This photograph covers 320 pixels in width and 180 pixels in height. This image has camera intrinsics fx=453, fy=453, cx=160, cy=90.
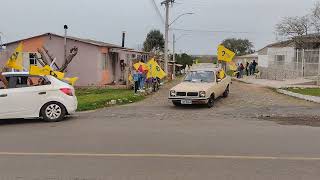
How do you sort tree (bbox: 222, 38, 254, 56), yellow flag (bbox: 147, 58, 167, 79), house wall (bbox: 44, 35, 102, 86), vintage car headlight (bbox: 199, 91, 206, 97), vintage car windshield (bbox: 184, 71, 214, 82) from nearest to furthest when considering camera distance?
vintage car headlight (bbox: 199, 91, 206, 97)
vintage car windshield (bbox: 184, 71, 214, 82)
yellow flag (bbox: 147, 58, 167, 79)
house wall (bbox: 44, 35, 102, 86)
tree (bbox: 222, 38, 254, 56)

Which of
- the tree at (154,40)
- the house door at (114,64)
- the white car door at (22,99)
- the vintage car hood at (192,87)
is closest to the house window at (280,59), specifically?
the house door at (114,64)

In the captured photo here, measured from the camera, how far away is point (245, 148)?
8492 mm

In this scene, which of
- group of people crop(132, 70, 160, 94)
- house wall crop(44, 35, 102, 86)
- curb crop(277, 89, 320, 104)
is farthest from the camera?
house wall crop(44, 35, 102, 86)

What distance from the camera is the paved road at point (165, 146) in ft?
22.0

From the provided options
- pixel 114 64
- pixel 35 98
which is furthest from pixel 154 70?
pixel 35 98

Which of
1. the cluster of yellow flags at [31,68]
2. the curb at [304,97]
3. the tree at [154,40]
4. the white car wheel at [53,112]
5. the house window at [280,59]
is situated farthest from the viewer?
the tree at [154,40]

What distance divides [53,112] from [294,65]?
27.1 m

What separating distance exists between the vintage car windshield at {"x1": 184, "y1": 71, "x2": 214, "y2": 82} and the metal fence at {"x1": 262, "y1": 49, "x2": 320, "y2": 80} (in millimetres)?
14060

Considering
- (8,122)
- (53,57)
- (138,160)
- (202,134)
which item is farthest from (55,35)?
(138,160)

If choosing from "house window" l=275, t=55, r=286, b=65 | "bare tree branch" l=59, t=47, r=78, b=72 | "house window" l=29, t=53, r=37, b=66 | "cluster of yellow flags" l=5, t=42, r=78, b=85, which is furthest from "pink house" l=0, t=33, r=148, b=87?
"house window" l=275, t=55, r=286, b=65

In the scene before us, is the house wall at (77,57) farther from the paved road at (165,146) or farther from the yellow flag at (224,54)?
the paved road at (165,146)

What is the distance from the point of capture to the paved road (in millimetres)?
6703

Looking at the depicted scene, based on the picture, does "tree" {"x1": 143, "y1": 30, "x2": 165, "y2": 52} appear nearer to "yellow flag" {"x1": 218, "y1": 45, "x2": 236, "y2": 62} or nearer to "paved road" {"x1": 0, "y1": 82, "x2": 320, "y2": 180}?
"yellow flag" {"x1": 218, "y1": 45, "x2": 236, "y2": 62}

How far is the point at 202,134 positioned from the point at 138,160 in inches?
121
